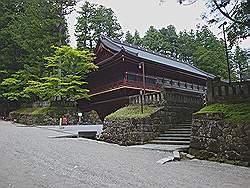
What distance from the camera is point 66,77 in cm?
2084

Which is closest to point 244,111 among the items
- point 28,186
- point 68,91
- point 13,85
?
point 28,186

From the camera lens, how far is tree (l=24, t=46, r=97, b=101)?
19.7 meters

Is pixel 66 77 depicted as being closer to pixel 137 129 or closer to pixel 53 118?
pixel 53 118

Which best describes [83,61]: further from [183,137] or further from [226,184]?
[226,184]

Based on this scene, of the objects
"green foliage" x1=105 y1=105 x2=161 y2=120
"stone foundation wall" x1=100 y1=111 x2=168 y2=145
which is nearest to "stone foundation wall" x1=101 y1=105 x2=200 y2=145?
"stone foundation wall" x1=100 y1=111 x2=168 y2=145

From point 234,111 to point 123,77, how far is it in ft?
43.1

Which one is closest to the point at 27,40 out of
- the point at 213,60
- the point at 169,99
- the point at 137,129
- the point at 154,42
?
the point at 169,99

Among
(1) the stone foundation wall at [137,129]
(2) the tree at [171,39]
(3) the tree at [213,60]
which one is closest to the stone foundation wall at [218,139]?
(1) the stone foundation wall at [137,129]

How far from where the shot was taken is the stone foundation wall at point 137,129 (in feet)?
33.5

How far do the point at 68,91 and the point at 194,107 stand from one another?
11015 mm

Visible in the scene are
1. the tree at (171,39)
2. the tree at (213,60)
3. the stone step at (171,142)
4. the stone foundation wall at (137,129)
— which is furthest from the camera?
the tree at (171,39)

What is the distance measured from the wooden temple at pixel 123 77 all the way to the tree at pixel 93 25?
45.7 feet

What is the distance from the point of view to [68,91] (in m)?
20.2

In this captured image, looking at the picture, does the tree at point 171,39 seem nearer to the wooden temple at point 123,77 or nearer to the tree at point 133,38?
the tree at point 133,38
